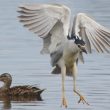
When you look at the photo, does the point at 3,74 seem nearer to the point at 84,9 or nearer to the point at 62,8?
the point at 62,8

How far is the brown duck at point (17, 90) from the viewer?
18.0 m

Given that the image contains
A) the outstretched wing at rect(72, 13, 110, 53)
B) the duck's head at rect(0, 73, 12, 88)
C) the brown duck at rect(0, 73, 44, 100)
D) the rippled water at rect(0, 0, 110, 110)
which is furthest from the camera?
the duck's head at rect(0, 73, 12, 88)

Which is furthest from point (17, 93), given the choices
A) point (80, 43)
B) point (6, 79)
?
point (80, 43)

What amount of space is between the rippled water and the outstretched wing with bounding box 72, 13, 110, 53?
1102 mm

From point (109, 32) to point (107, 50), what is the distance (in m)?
0.33

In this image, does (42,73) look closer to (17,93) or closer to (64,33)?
(17,93)

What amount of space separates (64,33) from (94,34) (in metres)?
0.57

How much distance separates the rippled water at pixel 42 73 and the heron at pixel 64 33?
727mm

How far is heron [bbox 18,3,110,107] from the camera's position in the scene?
51.1 feet

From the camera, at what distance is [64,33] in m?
15.8

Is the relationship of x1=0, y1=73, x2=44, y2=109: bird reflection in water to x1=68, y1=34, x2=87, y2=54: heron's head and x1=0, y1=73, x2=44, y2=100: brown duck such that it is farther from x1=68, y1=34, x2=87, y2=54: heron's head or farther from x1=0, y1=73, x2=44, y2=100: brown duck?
x1=68, y1=34, x2=87, y2=54: heron's head

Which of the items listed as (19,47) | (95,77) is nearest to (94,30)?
(95,77)

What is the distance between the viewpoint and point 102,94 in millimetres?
17344

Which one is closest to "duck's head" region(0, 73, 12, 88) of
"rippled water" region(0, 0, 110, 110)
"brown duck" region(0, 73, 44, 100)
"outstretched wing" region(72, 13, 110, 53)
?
"brown duck" region(0, 73, 44, 100)
